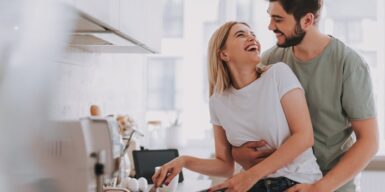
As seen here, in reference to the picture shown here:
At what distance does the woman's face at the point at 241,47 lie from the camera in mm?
1766

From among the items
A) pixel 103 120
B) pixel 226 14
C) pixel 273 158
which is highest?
pixel 226 14

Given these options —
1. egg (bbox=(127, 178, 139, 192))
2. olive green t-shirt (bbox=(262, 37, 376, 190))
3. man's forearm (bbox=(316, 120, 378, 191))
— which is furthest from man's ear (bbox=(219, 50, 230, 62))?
egg (bbox=(127, 178, 139, 192))

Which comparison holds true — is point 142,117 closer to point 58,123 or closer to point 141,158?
point 141,158

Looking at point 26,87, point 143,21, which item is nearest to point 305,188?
point 143,21

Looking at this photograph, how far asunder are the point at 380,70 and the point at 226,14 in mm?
1211

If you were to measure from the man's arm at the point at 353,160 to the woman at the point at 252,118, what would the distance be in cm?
6

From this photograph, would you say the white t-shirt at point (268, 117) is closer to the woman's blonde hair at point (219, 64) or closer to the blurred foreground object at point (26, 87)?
the woman's blonde hair at point (219, 64)

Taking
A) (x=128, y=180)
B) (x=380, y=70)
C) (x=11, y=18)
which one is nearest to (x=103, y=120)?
(x=11, y=18)

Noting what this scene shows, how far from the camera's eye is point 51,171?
83 cm

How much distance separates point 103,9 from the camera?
1.35 metres

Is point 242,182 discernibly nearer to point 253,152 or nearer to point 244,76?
point 253,152

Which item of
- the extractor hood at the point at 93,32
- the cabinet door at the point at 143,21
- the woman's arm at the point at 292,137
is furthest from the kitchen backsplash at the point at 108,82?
the woman's arm at the point at 292,137

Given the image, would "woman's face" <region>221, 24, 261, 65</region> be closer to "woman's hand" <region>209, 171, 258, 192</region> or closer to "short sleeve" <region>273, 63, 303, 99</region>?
"short sleeve" <region>273, 63, 303, 99</region>

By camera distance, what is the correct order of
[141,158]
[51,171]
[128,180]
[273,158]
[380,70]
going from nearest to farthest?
1. [51,171]
2. [273,158]
3. [128,180]
4. [141,158]
5. [380,70]
